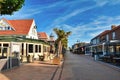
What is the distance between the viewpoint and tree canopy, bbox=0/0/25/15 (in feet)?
48.5

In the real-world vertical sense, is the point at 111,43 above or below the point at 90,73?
above

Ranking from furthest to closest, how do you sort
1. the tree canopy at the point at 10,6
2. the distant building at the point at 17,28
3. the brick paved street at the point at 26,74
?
the distant building at the point at 17,28 → the brick paved street at the point at 26,74 → the tree canopy at the point at 10,6

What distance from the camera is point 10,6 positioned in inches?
602

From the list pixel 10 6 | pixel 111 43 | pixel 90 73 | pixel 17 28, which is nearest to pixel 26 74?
pixel 90 73

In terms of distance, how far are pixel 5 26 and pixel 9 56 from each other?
28981mm

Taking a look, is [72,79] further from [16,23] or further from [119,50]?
[16,23]

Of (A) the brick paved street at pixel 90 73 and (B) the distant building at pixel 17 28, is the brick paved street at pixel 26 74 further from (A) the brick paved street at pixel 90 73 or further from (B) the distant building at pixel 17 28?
(B) the distant building at pixel 17 28

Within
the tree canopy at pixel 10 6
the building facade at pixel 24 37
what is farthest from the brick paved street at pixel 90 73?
the building facade at pixel 24 37

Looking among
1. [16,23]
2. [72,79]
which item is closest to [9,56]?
[72,79]

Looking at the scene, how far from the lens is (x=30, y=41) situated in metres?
37.8

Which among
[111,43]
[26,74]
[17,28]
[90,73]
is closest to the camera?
[26,74]

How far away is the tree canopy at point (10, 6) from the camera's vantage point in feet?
48.5

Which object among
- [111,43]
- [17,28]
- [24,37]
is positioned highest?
[17,28]

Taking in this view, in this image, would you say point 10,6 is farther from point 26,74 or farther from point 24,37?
point 24,37
